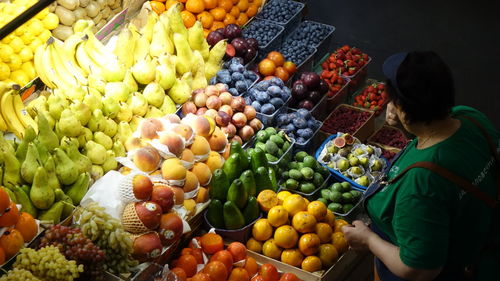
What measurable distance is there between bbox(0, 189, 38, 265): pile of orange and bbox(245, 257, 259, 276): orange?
1.05 m

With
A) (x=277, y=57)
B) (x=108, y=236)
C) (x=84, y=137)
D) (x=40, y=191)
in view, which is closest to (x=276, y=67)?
(x=277, y=57)

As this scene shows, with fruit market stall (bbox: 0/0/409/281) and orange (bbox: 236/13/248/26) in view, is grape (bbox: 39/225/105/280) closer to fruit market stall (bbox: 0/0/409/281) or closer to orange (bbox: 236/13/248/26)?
fruit market stall (bbox: 0/0/409/281)

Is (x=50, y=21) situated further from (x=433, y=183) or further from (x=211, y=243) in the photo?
(x=433, y=183)

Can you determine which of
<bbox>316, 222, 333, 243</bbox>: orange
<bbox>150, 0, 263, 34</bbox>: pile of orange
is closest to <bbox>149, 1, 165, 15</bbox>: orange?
<bbox>150, 0, 263, 34</bbox>: pile of orange

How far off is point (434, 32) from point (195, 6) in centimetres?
308

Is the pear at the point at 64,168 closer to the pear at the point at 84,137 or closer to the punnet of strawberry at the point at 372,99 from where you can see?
the pear at the point at 84,137

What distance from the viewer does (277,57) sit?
14.5ft

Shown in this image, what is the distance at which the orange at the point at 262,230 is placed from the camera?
307 cm

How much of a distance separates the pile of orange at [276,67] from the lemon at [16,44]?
1698mm

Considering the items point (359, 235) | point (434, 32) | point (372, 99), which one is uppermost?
point (359, 235)

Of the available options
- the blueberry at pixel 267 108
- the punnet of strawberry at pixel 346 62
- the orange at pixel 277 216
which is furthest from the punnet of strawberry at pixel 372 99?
the orange at pixel 277 216

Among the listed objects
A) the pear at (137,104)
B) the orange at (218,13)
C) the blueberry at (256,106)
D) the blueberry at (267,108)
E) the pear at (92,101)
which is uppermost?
the pear at (92,101)

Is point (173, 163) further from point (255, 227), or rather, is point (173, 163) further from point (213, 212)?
point (255, 227)

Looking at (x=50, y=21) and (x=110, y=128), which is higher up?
(x=50, y=21)
